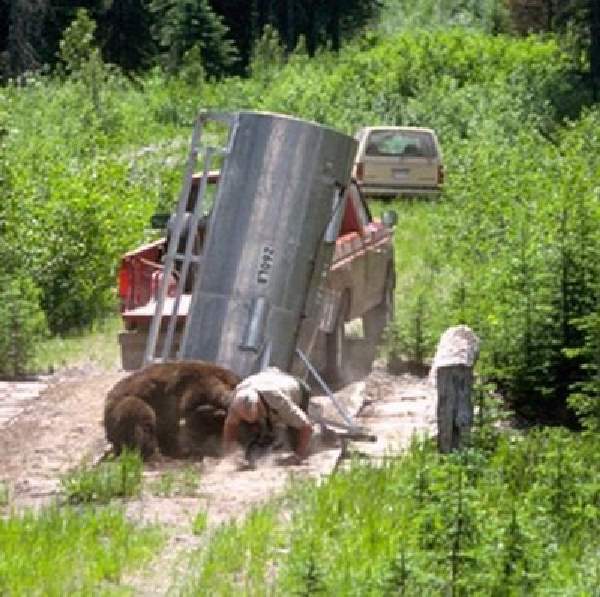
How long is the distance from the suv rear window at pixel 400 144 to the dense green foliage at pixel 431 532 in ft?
62.4

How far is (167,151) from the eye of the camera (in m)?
32.5

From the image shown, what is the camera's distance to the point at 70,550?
9.02 meters

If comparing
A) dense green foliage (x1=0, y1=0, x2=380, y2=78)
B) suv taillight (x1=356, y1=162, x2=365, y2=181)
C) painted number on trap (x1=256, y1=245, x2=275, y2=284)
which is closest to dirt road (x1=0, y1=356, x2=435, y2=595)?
painted number on trap (x1=256, y1=245, x2=275, y2=284)

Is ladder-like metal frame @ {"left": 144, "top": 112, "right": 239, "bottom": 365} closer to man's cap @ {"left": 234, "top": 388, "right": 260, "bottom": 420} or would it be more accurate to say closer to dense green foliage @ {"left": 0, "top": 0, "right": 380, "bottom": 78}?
man's cap @ {"left": 234, "top": 388, "right": 260, "bottom": 420}

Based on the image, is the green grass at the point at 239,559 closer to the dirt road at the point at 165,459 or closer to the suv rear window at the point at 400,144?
the dirt road at the point at 165,459

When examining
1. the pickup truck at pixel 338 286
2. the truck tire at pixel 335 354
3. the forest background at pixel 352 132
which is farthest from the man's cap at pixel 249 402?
the truck tire at pixel 335 354

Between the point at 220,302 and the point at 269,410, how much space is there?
5.52 feet

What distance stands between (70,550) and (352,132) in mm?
28785

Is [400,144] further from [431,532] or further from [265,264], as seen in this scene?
[431,532]

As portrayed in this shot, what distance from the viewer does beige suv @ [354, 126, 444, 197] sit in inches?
1172

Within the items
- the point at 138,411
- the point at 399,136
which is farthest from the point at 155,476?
the point at 399,136

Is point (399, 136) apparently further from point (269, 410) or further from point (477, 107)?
point (269, 410)

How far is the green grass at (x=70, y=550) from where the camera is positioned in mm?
8445

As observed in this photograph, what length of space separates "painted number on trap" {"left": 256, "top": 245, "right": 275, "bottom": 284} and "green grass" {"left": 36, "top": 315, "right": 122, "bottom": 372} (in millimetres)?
3928
